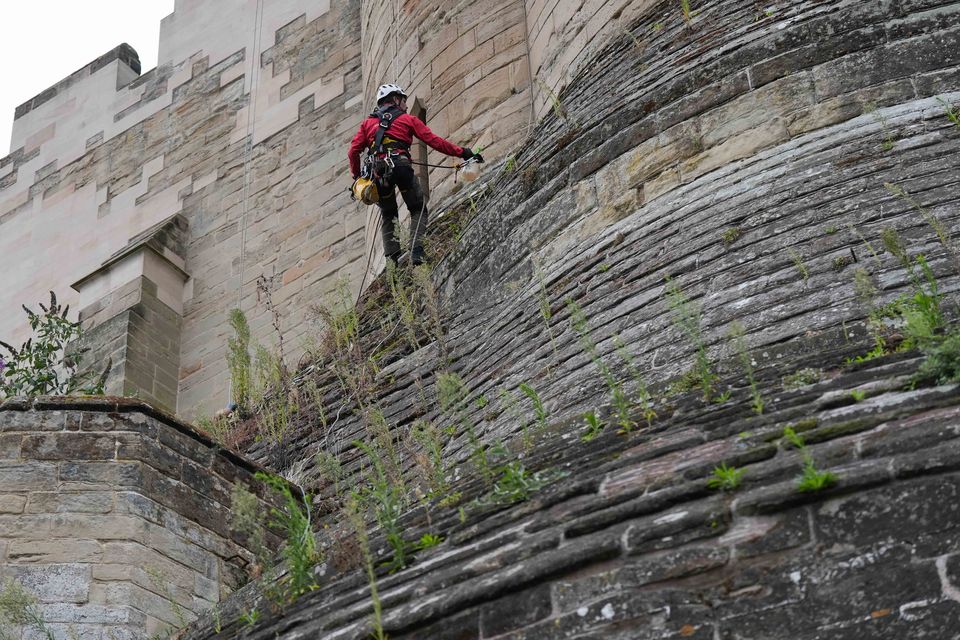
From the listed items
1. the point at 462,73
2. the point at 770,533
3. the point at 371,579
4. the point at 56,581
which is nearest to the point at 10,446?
the point at 56,581

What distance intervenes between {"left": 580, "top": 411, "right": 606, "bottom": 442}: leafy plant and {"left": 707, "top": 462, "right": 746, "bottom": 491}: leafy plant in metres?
1.00

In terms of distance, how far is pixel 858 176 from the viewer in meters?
6.59

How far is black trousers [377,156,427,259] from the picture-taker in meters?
10.3

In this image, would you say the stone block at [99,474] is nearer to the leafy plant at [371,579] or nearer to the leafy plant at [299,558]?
the leafy plant at [299,558]

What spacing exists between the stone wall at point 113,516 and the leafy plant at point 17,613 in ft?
0.50

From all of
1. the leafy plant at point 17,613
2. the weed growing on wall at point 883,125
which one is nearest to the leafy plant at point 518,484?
the leafy plant at point 17,613

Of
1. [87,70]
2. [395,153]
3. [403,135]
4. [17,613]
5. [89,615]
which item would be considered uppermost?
[87,70]

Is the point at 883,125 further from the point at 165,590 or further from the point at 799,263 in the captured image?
the point at 165,590

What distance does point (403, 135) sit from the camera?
10.4m

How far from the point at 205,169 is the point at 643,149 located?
864cm

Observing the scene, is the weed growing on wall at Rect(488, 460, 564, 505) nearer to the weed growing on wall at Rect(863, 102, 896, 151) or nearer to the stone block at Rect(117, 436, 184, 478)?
the weed growing on wall at Rect(863, 102, 896, 151)

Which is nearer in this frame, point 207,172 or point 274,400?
point 274,400

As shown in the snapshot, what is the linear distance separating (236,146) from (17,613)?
9.81 metres

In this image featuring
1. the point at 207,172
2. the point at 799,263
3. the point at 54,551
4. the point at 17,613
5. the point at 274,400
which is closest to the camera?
the point at 799,263
